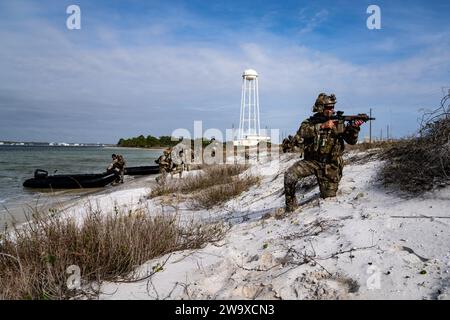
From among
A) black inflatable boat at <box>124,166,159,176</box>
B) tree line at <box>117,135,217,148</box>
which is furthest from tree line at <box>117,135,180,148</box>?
black inflatable boat at <box>124,166,159,176</box>

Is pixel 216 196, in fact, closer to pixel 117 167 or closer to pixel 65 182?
pixel 65 182

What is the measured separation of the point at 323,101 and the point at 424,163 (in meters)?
1.54

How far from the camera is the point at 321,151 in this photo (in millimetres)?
4938

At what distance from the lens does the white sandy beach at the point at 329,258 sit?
2619 mm

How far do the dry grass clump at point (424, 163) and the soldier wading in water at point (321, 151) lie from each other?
75 centimetres

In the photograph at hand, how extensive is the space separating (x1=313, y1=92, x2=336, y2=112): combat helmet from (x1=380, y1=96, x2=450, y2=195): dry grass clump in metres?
1.30

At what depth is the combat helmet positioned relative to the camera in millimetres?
4877

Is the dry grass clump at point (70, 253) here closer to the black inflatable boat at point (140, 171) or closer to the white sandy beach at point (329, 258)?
the white sandy beach at point (329, 258)

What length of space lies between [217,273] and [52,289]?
1388mm

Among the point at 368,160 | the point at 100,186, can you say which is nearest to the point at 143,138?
the point at 100,186

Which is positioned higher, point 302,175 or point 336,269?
point 302,175

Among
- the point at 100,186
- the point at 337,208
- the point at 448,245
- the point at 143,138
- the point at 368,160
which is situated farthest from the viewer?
the point at 143,138

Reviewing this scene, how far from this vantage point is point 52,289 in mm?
2729
